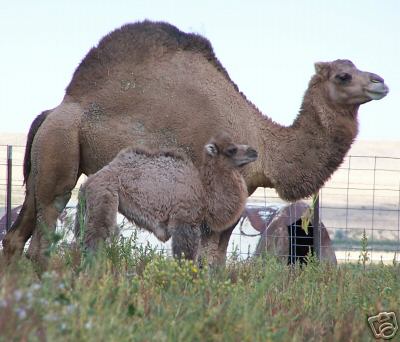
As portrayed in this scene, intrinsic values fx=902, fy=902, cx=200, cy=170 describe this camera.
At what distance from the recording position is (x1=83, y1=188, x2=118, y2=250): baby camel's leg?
727 cm

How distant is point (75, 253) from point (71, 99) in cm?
302

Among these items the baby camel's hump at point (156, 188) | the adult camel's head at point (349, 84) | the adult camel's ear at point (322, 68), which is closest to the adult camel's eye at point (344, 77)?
the adult camel's head at point (349, 84)

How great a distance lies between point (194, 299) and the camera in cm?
517

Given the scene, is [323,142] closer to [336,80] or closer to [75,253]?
[336,80]

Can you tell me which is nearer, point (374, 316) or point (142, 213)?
point (374, 316)

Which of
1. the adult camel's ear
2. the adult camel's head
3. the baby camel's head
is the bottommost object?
the baby camel's head

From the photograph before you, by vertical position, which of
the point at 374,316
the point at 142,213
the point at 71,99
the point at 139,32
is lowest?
the point at 374,316

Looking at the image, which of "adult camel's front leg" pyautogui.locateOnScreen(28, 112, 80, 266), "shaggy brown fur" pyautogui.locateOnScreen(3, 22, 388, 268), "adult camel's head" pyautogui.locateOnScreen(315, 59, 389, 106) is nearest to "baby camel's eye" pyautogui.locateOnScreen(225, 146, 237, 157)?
"shaggy brown fur" pyautogui.locateOnScreen(3, 22, 388, 268)

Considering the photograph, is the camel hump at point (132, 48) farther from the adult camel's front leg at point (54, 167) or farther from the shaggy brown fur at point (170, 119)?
the adult camel's front leg at point (54, 167)

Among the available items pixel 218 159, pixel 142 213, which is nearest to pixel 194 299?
pixel 142 213

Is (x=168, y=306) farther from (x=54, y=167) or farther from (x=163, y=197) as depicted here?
(x=54, y=167)

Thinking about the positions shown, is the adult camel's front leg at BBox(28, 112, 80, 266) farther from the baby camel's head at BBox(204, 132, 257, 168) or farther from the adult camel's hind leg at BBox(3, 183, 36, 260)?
the baby camel's head at BBox(204, 132, 257, 168)

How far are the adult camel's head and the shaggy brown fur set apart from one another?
0.03 ft

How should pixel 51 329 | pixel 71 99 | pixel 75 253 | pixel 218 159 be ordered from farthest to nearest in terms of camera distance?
pixel 71 99
pixel 218 159
pixel 75 253
pixel 51 329
